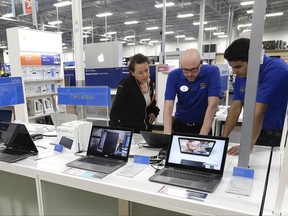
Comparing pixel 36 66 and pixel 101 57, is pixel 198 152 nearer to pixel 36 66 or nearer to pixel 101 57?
pixel 36 66

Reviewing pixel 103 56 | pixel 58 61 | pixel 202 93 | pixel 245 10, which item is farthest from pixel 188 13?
pixel 202 93

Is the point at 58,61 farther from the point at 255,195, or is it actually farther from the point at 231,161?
the point at 255,195

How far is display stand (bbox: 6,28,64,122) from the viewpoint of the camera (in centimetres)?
428

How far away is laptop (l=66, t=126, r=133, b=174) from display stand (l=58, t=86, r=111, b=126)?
0.35m

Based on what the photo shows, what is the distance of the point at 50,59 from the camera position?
4.86 metres

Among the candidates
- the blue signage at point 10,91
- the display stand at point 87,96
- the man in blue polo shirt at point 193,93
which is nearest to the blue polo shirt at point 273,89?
the man in blue polo shirt at point 193,93

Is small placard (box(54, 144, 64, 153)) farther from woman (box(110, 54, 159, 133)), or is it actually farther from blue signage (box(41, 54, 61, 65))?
blue signage (box(41, 54, 61, 65))

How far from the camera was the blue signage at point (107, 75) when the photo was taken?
188 inches

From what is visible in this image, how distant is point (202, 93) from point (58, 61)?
12.7 feet

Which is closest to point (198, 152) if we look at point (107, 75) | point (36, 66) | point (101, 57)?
point (107, 75)

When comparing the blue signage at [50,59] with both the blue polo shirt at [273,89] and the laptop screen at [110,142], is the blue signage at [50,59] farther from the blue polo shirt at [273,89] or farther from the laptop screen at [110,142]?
the blue polo shirt at [273,89]

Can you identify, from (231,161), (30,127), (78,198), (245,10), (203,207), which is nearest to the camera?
(203,207)

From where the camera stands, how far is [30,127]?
2482 millimetres

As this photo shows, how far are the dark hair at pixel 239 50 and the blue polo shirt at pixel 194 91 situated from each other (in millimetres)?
414
